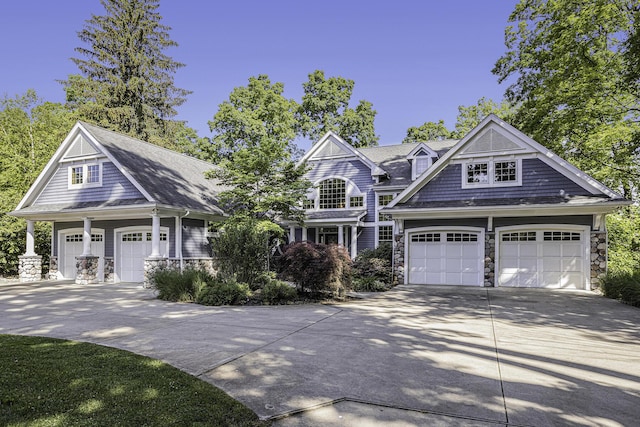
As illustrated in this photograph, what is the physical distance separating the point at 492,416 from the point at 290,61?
848 inches

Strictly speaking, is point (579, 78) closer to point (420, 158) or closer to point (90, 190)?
point (420, 158)

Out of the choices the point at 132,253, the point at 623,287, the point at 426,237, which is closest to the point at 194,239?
the point at 132,253

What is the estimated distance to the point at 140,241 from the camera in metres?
17.4

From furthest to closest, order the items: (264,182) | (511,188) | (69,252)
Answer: (69,252) < (264,182) < (511,188)

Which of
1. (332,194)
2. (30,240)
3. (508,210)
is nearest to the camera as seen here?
(508,210)

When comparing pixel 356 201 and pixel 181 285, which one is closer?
pixel 181 285

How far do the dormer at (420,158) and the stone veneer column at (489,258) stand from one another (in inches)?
228

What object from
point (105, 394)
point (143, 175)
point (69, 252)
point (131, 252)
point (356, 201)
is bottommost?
point (105, 394)

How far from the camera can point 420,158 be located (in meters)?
19.8

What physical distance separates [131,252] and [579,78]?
21012 mm

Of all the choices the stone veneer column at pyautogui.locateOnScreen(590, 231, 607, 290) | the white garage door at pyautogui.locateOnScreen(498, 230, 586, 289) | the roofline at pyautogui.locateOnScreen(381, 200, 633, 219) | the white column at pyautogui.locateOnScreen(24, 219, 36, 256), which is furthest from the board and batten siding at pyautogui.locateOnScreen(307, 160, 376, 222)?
the white column at pyautogui.locateOnScreen(24, 219, 36, 256)

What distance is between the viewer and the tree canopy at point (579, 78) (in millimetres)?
16031

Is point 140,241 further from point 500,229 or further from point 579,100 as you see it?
point 579,100

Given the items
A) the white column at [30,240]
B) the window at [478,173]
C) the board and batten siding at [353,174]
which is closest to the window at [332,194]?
the board and batten siding at [353,174]
